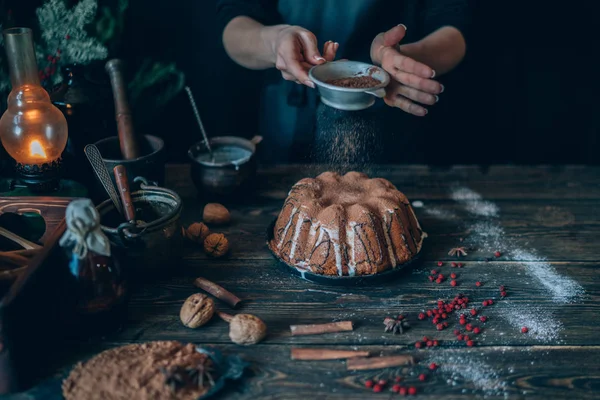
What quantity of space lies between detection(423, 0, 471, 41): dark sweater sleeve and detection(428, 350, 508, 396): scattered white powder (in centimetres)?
141

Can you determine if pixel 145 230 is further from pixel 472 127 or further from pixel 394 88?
pixel 472 127

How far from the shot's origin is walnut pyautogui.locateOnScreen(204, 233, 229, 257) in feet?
5.82

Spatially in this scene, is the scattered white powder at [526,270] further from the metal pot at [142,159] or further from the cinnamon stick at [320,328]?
the metal pot at [142,159]

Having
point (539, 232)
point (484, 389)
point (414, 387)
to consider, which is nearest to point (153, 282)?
point (414, 387)

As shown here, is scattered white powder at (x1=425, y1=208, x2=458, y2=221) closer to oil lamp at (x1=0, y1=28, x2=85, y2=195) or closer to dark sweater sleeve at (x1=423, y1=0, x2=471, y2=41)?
dark sweater sleeve at (x1=423, y1=0, x2=471, y2=41)

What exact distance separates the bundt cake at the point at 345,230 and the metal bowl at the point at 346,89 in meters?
0.25

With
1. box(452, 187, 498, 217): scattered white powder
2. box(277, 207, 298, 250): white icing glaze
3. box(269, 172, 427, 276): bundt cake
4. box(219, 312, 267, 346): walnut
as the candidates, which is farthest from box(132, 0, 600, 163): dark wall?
box(219, 312, 267, 346): walnut

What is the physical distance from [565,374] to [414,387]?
349mm

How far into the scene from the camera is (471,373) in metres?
1.35

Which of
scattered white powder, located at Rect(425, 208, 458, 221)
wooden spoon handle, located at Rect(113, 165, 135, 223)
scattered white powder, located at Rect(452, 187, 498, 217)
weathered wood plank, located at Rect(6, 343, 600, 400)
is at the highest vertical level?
wooden spoon handle, located at Rect(113, 165, 135, 223)

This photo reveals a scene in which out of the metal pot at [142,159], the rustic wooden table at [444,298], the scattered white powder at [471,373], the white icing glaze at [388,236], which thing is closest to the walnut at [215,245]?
the rustic wooden table at [444,298]

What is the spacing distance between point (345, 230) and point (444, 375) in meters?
0.47

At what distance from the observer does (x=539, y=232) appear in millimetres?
1949

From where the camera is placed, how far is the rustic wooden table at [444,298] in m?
1.33
